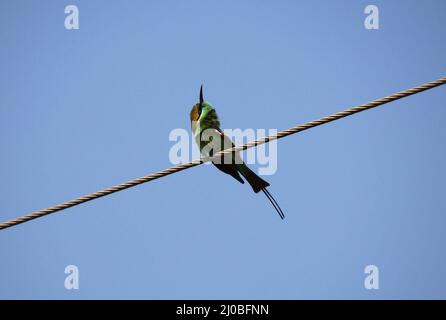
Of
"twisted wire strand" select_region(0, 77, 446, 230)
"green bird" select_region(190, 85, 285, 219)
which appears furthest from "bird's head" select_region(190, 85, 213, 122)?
"twisted wire strand" select_region(0, 77, 446, 230)

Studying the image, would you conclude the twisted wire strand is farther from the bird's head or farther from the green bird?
the bird's head

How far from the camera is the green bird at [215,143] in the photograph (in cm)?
443

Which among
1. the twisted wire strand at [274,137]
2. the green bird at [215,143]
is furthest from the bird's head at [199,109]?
the twisted wire strand at [274,137]

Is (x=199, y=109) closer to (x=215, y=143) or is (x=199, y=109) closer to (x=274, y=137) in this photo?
(x=215, y=143)

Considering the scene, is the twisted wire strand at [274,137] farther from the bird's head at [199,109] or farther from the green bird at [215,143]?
the bird's head at [199,109]

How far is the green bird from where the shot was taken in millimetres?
4430

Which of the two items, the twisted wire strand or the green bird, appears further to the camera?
the green bird

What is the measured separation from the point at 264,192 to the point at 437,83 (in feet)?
5.77

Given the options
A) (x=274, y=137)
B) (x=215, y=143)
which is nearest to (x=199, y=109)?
(x=215, y=143)

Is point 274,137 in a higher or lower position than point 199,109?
lower

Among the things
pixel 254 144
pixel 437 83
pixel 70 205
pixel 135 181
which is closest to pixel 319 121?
pixel 254 144

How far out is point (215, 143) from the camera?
4805mm
